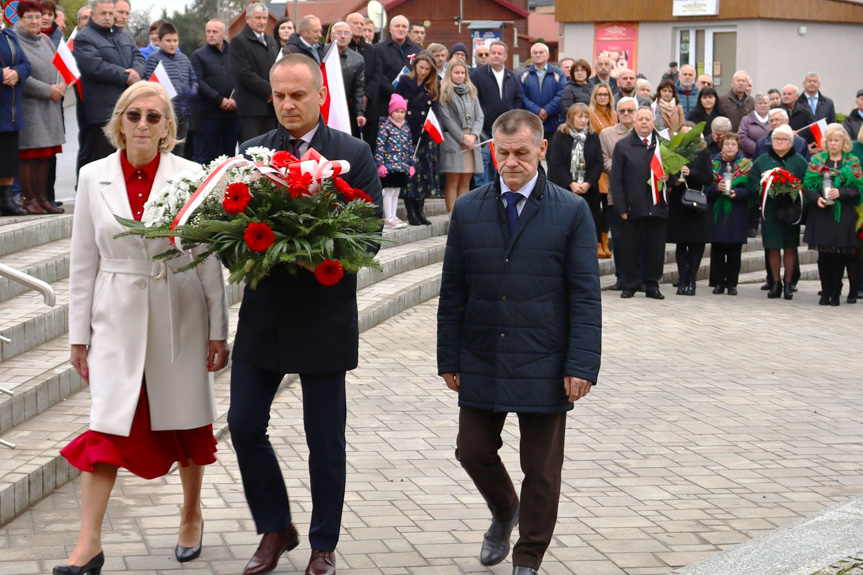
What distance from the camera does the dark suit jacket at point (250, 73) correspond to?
12602mm

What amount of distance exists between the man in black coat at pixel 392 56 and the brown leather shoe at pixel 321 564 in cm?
979

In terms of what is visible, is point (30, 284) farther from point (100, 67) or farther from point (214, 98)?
point (214, 98)

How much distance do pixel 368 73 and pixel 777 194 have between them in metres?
4.91

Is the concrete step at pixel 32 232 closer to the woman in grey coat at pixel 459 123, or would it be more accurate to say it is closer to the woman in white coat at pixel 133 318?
the woman in white coat at pixel 133 318

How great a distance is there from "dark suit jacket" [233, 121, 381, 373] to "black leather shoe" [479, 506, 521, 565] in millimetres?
990

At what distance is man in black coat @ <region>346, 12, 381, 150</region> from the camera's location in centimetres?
1423

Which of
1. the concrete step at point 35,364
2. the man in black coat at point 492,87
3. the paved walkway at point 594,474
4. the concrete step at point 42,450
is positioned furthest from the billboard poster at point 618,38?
the concrete step at point 42,450

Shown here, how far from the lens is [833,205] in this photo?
13977 millimetres

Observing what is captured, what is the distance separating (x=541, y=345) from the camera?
4891 millimetres

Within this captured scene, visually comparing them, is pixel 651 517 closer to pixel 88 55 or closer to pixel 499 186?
pixel 499 186

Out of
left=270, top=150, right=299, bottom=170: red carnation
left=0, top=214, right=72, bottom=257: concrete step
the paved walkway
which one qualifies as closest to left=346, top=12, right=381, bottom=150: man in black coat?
the paved walkway

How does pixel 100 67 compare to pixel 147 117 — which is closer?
pixel 147 117

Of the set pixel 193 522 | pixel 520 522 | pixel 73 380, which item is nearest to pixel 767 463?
pixel 520 522

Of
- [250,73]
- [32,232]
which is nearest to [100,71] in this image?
[250,73]
